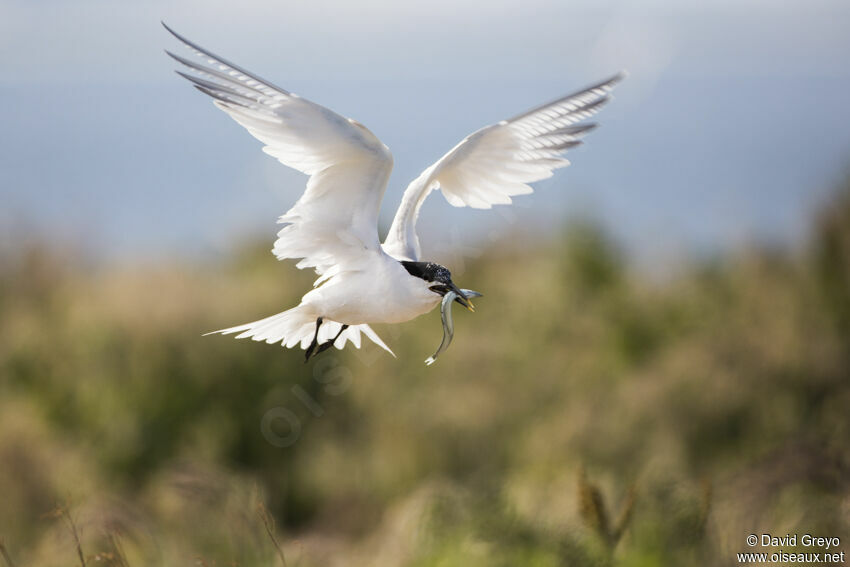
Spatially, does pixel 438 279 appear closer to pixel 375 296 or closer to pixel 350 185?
pixel 375 296

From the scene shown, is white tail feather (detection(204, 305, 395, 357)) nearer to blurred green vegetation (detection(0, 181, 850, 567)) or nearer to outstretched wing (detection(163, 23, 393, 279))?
outstretched wing (detection(163, 23, 393, 279))

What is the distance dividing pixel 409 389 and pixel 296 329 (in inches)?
203

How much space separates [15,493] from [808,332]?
6.34 m

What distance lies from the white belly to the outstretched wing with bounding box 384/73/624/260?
326mm

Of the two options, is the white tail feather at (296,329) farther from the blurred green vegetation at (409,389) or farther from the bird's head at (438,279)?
the blurred green vegetation at (409,389)

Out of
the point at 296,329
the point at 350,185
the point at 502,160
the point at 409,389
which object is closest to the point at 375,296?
the point at 350,185

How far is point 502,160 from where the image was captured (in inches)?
143

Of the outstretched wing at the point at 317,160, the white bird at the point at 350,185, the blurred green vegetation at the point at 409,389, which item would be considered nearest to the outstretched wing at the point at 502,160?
the white bird at the point at 350,185

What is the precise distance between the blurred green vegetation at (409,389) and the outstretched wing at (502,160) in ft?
8.58

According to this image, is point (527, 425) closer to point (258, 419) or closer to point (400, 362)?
point (400, 362)

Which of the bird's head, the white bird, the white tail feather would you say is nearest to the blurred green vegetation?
the white tail feather

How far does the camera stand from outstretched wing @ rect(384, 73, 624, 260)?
133 inches

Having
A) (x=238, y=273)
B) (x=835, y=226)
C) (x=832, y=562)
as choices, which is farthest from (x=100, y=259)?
(x=832, y=562)

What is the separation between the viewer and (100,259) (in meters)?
10.3
